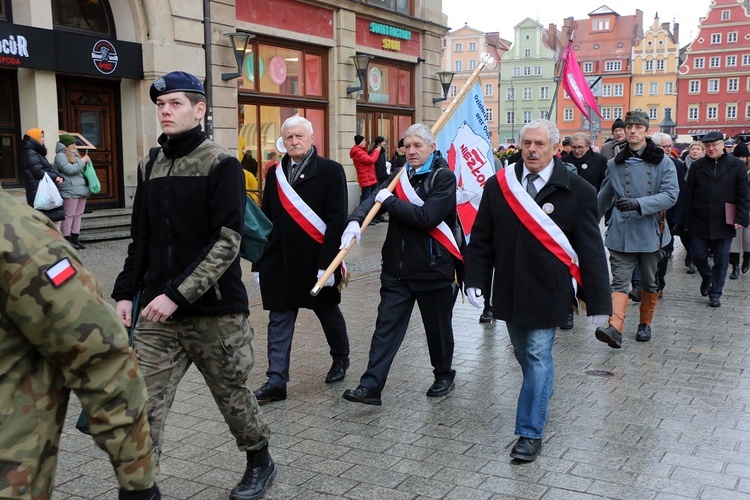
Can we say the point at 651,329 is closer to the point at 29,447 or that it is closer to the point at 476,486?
the point at 476,486

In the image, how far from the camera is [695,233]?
9.83 m

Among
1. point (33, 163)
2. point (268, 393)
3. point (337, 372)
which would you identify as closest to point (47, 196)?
point (33, 163)

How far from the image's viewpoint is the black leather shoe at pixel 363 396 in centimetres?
530

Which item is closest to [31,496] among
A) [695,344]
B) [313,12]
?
[695,344]

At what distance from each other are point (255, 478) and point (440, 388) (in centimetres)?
205

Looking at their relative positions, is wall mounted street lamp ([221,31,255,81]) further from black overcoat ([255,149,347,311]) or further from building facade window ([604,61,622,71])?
building facade window ([604,61,622,71])

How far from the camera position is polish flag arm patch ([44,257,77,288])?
6.09 ft

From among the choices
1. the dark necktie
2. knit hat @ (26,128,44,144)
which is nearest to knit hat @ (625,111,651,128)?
the dark necktie

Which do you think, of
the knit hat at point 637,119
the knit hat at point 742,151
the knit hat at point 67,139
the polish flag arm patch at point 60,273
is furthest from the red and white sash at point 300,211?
the knit hat at point 742,151

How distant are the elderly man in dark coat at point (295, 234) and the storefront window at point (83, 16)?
33.4 ft

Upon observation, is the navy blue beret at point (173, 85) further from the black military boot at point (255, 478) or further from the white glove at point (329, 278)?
the white glove at point (329, 278)

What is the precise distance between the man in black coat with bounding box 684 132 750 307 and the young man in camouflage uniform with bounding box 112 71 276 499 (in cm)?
732

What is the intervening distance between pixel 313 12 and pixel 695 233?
39.7 feet

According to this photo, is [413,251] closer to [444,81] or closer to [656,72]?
[444,81]
